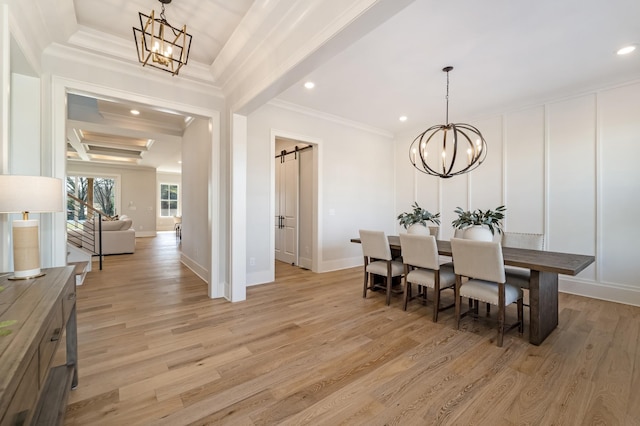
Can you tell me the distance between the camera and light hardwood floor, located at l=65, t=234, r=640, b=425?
1628mm

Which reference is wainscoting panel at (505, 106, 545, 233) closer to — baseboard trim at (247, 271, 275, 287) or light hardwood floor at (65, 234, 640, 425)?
light hardwood floor at (65, 234, 640, 425)

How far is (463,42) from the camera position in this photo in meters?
2.78

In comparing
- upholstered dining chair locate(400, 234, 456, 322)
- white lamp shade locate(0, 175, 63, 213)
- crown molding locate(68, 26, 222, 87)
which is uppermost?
crown molding locate(68, 26, 222, 87)

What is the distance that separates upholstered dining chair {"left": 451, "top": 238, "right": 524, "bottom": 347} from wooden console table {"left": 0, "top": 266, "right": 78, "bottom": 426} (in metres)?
2.87

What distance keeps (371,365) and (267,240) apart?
2.75 m

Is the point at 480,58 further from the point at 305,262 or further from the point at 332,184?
the point at 305,262

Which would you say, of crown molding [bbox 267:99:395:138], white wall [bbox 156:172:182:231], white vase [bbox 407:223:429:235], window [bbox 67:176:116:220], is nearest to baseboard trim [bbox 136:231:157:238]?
window [bbox 67:176:116:220]

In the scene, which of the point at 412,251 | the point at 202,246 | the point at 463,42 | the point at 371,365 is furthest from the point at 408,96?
the point at 202,246

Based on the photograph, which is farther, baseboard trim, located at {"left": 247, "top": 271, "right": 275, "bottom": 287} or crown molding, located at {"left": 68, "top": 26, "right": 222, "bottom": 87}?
baseboard trim, located at {"left": 247, "top": 271, "right": 275, "bottom": 287}

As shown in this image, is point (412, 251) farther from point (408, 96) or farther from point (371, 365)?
point (408, 96)

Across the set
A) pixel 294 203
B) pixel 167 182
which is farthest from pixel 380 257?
pixel 167 182

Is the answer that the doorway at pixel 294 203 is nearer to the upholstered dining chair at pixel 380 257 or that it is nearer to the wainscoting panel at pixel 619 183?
the upholstered dining chair at pixel 380 257

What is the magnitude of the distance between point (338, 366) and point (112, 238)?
6916 millimetres

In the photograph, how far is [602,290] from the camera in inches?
146
